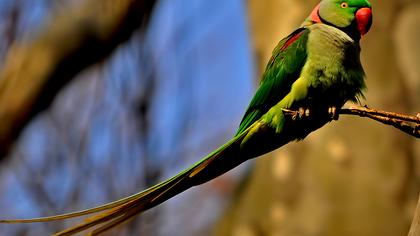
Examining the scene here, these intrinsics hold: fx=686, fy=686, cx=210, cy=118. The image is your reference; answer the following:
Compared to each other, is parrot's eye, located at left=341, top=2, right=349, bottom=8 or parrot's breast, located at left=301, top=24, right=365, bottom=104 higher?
parrot's eye, located at left=341, top=2, right=349, bottom=8

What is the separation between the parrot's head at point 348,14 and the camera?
1.00m

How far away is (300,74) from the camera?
1.13m

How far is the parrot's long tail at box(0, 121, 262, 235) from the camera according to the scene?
832mm

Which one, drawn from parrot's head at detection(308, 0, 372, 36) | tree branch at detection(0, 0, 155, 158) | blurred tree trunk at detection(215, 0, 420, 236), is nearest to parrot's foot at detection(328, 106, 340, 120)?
parrot's head at detection(308, 0, 372, 36)

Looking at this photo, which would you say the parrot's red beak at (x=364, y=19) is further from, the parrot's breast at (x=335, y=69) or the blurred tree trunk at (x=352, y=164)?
the blurred tree trunk at (x=352, y=164)

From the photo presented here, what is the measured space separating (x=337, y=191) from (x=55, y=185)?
1.33m

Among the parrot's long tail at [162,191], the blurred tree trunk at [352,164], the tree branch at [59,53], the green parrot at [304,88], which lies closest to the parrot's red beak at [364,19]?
the green parrot at [304,88]

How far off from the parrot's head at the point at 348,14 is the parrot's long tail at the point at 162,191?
0.21 m

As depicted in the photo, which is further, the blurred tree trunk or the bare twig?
the blurred tree trunk

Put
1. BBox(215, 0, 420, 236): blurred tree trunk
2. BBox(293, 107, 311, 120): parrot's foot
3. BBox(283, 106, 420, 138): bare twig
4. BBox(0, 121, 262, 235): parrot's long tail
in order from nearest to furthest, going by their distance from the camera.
Result: 1. BBox(0, 121, 262, 235): parrot's long tail
2. BBox(283, 106, 420, 138): bare twig
3. BBox(293, 107, 311, 120): parrot's foot
4. BBox(215, 0, 420, 236): blurred tree trunk

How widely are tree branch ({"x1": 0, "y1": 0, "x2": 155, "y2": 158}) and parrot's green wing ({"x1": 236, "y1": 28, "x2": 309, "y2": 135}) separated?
6.12 ft

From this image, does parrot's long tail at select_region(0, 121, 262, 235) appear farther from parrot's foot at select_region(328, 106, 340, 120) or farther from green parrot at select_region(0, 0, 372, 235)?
parrot's foot at select_region(328, 106, 340, 120)

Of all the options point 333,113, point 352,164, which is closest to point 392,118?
point 333,113

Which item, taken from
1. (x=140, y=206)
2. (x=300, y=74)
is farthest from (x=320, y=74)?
(x=140, y=206)
